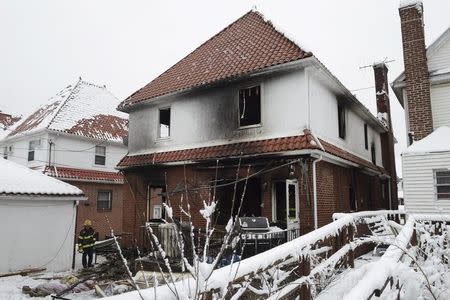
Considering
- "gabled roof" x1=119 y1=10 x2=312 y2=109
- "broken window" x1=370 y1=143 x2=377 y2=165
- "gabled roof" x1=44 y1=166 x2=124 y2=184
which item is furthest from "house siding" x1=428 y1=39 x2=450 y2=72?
"gabled roof" x1=44 y1=166 x2=124 y2=184

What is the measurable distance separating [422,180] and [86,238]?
13.9 metres

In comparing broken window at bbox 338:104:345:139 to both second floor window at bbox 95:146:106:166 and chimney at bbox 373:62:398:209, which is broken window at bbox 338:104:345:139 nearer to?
chimney at bbox 373:62:398:209

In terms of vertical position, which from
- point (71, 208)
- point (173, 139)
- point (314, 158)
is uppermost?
point (173, 139)

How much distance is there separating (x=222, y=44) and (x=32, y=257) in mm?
12684

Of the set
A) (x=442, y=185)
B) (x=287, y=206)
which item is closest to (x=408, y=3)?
(x=442, y=185)

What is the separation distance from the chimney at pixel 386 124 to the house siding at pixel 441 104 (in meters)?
7.47

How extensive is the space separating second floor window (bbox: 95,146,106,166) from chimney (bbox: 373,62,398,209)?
A: 19834 millimetres

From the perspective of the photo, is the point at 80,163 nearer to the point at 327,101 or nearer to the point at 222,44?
the point at 222,44

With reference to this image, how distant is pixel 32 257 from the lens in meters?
15.0

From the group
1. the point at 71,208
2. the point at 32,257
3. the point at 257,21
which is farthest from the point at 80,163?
the point at 257,21

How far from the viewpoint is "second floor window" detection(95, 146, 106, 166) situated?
26375mm

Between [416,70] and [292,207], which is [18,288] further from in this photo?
[416,70]

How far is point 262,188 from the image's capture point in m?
12.7

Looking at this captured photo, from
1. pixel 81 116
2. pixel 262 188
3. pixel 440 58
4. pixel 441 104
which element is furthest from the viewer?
pixel 81 116
